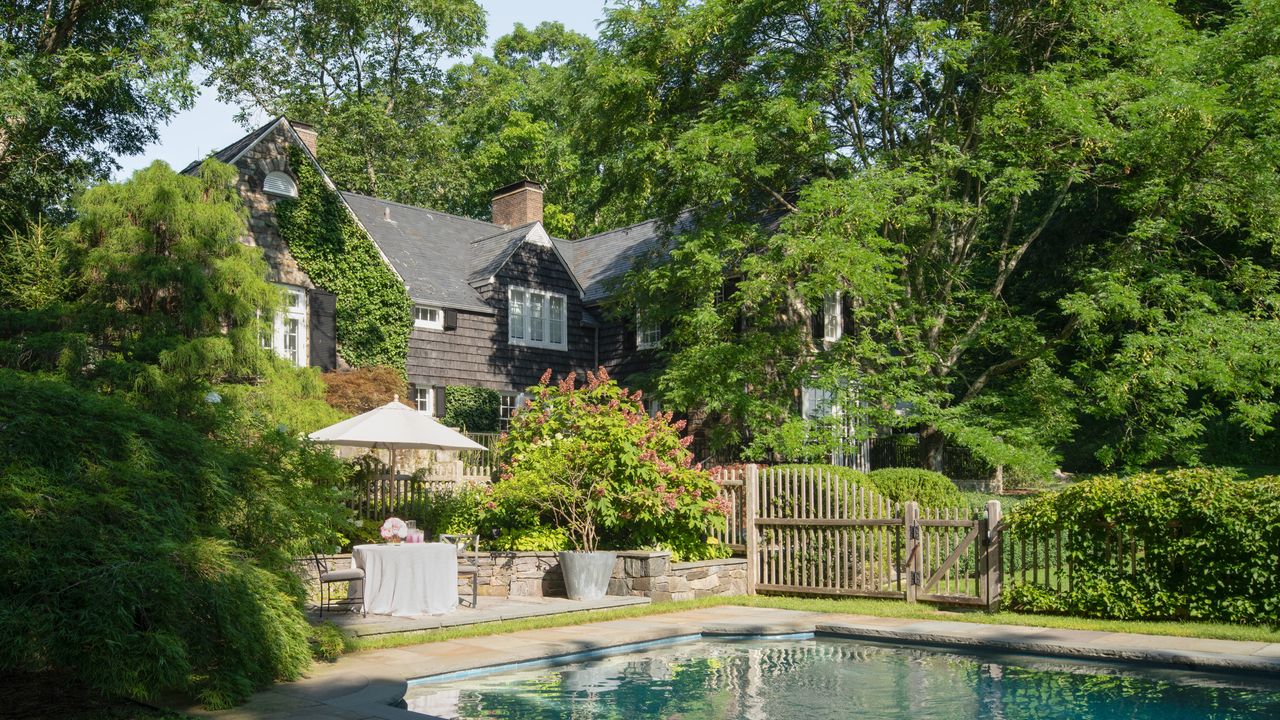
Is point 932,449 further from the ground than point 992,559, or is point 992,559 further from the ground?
point 932,449

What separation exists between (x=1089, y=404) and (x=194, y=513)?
16277 millimetres

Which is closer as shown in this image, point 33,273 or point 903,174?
point 33,273

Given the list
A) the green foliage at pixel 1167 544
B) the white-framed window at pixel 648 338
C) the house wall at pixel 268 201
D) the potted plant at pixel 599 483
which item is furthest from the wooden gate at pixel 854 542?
the house wall at pixel 268 201

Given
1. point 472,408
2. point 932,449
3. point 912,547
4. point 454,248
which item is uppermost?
point 454,248

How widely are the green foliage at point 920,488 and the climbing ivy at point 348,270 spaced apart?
13119 millimetres

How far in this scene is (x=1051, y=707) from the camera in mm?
7516

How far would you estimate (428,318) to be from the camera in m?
25.0

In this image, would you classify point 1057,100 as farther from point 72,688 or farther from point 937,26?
point 72,688

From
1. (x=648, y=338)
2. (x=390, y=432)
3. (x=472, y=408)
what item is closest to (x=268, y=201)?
(x=472, y=408)

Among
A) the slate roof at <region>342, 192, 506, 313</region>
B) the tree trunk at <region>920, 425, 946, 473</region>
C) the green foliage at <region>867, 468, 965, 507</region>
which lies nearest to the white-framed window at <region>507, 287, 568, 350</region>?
the slate roof at <region>342, 192, 506, 313</region>

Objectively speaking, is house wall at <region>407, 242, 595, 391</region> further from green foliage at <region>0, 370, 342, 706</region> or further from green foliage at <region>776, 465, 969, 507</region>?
green foliage at <region>0, 370, 342, 706</region>

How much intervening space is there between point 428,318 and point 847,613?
15.6 m

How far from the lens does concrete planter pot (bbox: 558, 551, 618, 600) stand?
12.4 metres

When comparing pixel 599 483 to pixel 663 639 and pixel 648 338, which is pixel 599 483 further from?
pixel 648 338
